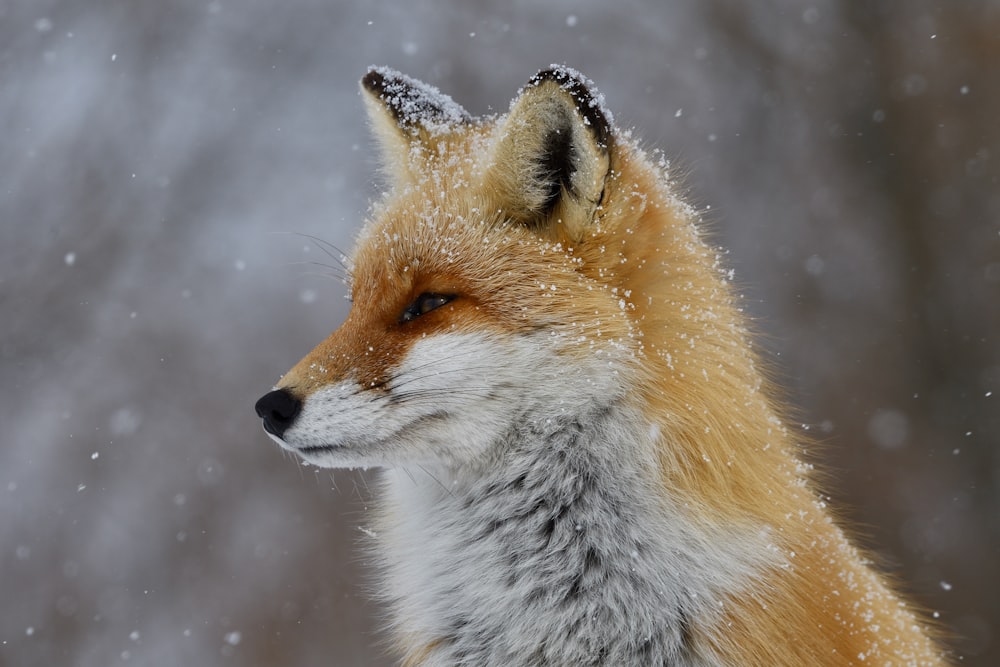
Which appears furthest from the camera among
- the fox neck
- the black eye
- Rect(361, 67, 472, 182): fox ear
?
Rect(361, 67, 472, 182): fox ear

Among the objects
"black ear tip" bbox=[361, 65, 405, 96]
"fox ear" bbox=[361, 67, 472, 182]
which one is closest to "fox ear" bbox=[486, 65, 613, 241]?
"fox ear" bbox=[361, 67, 472, 182]

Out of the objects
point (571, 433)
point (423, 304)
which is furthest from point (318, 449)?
point (571, 433)

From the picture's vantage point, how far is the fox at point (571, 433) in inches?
71.1

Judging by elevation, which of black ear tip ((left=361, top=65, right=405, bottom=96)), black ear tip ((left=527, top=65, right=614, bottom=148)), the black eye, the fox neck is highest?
black ear tip ((left=361, top=65, right=405, bottom=96))

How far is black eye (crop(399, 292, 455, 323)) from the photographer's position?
1938 mm

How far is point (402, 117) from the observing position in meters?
2.53

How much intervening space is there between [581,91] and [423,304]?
→ 627 millimetres

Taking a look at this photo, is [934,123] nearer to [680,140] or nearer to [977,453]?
[680,140]

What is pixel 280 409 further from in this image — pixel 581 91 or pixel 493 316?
pixel 581 91

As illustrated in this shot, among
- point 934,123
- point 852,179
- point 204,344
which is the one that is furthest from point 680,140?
point 204,344

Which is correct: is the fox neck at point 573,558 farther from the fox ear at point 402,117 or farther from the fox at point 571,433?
the fox ear at point 402,117

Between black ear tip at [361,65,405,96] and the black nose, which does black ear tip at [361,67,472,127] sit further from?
the black nose

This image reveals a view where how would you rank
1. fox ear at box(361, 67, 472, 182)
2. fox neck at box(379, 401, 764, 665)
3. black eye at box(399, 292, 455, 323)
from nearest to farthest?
fox neck at box(379, 401, 764, 665) < black eye at box(399, 292, 455, 323) < fox ear at box(361, 67, 472, 182)

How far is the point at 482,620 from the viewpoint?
6.34ft
